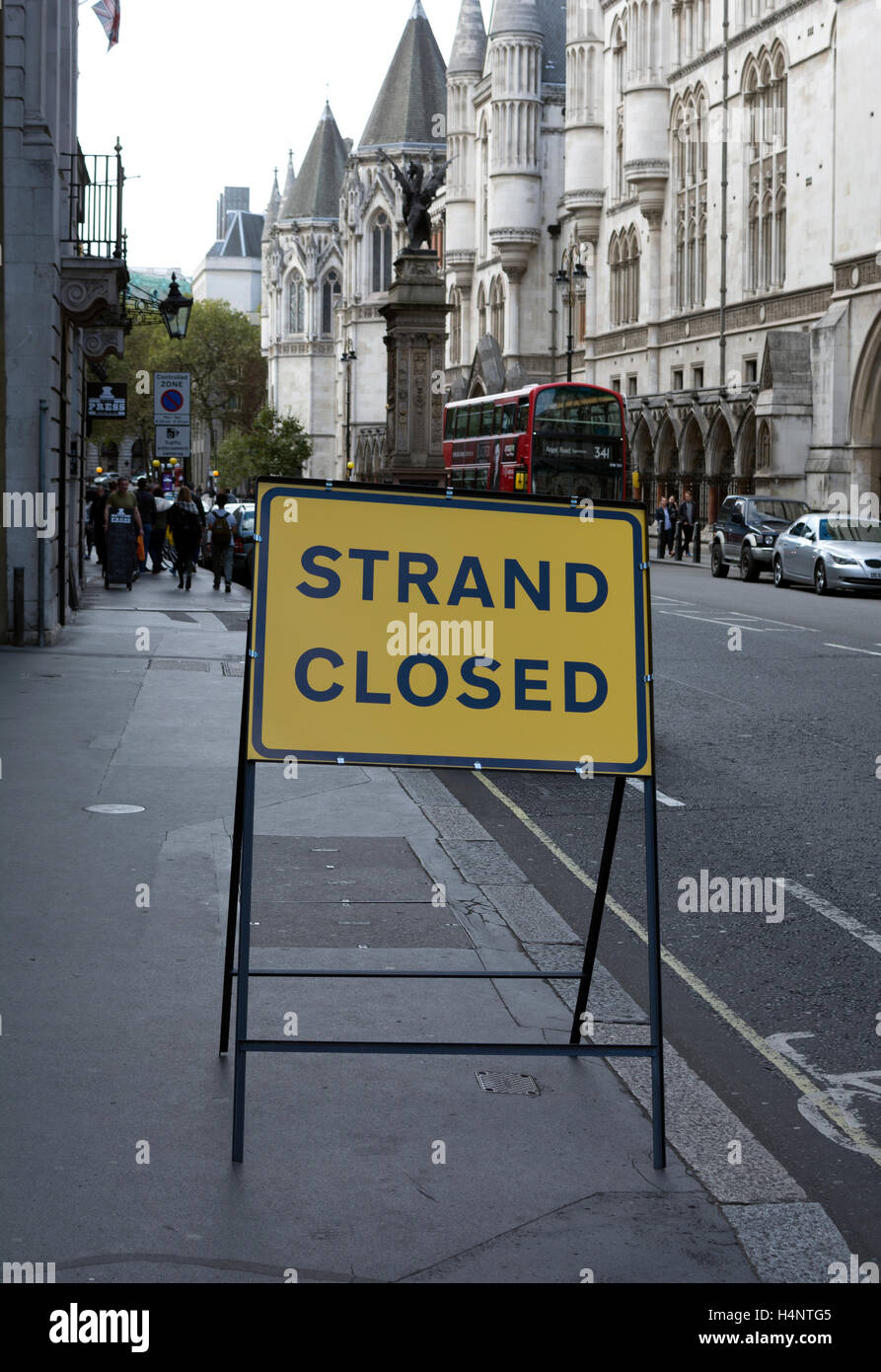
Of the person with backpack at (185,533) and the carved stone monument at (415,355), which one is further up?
the carved stone monument at (415,355)

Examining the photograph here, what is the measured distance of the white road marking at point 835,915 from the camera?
7.29 metres

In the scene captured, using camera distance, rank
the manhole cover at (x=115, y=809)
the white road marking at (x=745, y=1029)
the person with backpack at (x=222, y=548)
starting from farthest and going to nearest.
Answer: the person with backpack at (x=222, y=548)
the manhole cover at (x=115, y=809)
the white road marking at (x=745, y=1029)

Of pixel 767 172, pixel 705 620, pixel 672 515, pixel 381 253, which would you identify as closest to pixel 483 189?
pixel 381 253

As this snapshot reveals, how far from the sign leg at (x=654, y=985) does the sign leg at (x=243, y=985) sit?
105cm

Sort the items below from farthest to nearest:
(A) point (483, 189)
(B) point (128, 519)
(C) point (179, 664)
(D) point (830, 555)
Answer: (A) point (483, 189)
(D) point (830, 555)
(B) point (128, 519)
(C) point (179, 664)

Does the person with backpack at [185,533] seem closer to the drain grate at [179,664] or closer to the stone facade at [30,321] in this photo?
the stone facade at [30,321]

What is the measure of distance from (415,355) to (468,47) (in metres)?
51.7

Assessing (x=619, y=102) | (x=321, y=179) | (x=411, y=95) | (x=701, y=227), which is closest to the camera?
(x=701, y=227)

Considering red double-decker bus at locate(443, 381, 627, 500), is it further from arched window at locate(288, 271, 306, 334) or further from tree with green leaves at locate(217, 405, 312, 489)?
arched window at locate(288, 271, 306, 334)

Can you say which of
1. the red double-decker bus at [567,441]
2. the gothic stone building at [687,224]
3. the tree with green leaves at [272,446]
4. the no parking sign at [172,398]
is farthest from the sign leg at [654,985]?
the tree with green leaves at [272,446]

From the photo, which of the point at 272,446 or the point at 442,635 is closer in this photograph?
the point at 442,635

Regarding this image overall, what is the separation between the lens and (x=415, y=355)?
4684 centimetres

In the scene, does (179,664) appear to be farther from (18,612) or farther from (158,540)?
(158,540)

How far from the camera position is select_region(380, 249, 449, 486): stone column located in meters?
46.3
